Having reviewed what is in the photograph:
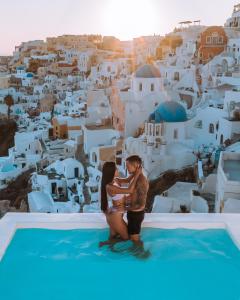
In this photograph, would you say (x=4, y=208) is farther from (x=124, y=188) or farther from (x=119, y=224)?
(x=124, y=188)

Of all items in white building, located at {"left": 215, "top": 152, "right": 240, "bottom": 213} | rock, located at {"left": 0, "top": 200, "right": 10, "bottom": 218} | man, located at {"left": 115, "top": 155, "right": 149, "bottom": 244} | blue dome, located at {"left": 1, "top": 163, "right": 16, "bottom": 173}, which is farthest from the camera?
blue dome, located at {"left": 1, "top": 163, "right": 16, "bottom": 173}

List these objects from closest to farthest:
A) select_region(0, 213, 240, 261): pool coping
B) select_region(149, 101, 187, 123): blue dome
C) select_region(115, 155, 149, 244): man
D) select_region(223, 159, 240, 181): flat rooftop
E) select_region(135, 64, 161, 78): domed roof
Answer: select_region(115, 155, 149, 244): man → select_region(0, 213, 240, 261): pool coping → select_region(223, 159, 240, 181): flat rooftop → select_region(149, 101, 187, 123): blue dome → select_region(135, 64, 161, 78): domed roof

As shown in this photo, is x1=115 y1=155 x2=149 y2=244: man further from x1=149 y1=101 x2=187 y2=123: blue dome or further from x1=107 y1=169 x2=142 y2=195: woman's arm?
x1=149 y1=101 x2=187 y2=123: blue dome

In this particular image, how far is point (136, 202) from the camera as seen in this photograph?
496cm

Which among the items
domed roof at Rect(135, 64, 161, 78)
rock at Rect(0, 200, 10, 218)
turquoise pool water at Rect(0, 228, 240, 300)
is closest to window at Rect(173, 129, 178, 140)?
domed roof at Rect(135, 64, 161, 78)

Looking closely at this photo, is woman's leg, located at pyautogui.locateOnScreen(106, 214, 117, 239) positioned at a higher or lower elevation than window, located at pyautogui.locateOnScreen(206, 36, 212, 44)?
lower

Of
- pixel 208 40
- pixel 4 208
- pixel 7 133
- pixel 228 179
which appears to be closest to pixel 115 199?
pixel 228 179

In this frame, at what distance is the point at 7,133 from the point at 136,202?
3618 centimetres

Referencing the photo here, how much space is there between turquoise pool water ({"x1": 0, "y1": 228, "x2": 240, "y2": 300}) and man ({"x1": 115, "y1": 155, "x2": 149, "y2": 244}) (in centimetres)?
18

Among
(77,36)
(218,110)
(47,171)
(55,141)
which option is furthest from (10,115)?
(77,36)

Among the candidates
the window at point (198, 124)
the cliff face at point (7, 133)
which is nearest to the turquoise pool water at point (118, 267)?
the window at point (198, 124)

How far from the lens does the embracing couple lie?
4918 mm

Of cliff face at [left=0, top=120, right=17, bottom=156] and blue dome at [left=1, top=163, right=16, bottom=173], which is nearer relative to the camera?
blue dome at [left=1, top=163, right=16, bottom=173]

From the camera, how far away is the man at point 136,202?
489 cm
